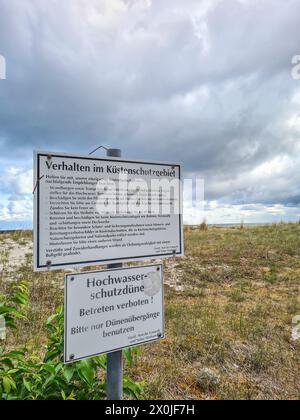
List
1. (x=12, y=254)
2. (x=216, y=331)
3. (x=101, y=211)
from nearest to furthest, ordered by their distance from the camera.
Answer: (x=101, y=211) < (x=216, y=331) < (x=12, y=254)

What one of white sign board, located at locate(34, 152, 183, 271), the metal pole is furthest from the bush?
white sign board, located at locate(34, 152, 183, 271)

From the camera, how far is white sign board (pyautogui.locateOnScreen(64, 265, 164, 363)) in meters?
2.16

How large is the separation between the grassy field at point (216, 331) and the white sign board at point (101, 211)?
163cm

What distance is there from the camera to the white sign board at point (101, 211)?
2131mm

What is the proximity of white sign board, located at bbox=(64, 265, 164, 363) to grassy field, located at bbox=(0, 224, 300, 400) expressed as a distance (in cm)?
111

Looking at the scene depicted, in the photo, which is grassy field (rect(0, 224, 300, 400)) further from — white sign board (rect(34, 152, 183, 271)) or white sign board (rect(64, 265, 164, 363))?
white sign board (rect(34, 152, 183, 271))

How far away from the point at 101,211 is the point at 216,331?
3.03m

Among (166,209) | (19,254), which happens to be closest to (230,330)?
(166,209)

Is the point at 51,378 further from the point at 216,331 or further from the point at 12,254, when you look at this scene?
the point at 12,254

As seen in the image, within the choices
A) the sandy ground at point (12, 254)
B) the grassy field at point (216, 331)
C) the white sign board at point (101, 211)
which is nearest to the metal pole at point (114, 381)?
the white sign board at point (101, 211)

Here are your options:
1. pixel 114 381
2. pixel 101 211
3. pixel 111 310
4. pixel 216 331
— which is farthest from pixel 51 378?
pixel 216 331

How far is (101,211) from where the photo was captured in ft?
7.56

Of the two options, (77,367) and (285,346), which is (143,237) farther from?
(285,346)
